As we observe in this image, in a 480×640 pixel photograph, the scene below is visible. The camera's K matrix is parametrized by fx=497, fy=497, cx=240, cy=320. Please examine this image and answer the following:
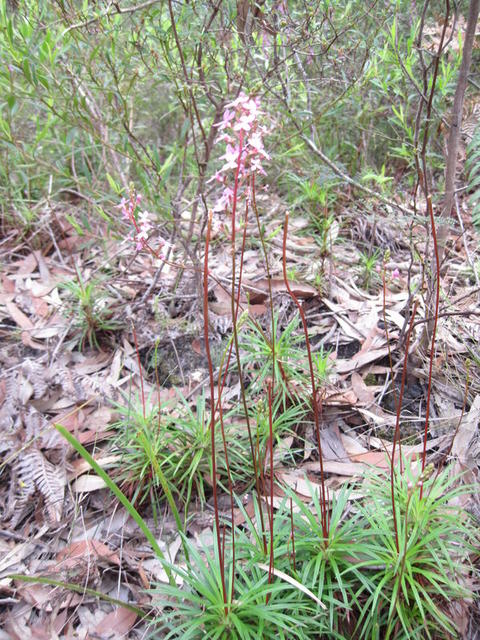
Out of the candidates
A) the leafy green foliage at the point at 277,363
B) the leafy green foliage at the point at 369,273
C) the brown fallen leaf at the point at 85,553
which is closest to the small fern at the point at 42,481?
the brown fallen leaf at the point at 85,553

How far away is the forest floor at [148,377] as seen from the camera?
171cm

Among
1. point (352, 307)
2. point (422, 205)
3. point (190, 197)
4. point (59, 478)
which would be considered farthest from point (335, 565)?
point (190, 197)

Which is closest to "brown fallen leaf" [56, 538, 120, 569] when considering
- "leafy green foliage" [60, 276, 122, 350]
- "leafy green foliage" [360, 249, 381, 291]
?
"leafy green foliage" [60, 276, 122, 350]

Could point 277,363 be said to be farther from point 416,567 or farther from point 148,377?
point 416,567

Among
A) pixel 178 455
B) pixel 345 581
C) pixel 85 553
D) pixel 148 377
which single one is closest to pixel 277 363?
pixel 178 455

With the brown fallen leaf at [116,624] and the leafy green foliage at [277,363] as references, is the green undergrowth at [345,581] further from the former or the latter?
the leafy green foliage at [277,363]

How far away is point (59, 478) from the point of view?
194cm

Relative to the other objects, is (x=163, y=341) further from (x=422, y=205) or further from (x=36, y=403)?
(x=422, y=205)

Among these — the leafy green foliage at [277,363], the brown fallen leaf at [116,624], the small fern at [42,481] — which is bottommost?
the brown fallen leaf at [116,624]

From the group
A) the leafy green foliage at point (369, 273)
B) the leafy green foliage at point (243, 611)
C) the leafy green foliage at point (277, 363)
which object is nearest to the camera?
the leafy green foliage at point (243, 611)

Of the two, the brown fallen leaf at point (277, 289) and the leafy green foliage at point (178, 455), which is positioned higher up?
the brown fallen leaf at point (277, 289)

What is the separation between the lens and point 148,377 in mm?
2465

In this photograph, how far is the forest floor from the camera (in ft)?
5.60

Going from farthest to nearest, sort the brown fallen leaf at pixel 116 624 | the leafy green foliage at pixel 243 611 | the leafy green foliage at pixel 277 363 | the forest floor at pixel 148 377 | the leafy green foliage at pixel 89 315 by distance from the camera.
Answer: the leafy green foliage at pixel 89 315 → the leafy green foliage at pixel 277 363 → the forest floor at pixel 148 377 → the brown fallen leaf at pixel 116 624 → the leafy green foliage at pixel 243 611
